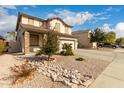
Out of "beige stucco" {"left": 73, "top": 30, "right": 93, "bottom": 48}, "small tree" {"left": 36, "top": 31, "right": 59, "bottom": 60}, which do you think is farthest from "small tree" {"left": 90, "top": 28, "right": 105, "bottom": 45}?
"small tree" {"left": 36, "top": 31, "right": 59, "bottom": 60}

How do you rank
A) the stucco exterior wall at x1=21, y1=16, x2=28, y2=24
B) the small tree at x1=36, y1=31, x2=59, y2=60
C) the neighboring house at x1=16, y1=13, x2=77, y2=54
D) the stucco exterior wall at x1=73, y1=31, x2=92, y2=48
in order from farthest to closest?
1. the stucco exterior wall at x1=73, y1=31, x2=92, y2=48
2. the stucco exterior wall at x1=21, y1=16, x2=28, y2=24
3. the neighboring house at x1=16, y1=13, x2=77, y2=54
4. the small tree at x1=36, y1=31, x2=59, y2=60

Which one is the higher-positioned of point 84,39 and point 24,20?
point 24,20

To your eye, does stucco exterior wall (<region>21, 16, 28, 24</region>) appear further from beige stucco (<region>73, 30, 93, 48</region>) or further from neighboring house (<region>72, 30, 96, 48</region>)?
beige stucco (<region>73, 30, 93, 48</region>)

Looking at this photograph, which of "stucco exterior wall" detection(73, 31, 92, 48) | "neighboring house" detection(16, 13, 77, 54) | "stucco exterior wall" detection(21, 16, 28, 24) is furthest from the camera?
"stucco exterior wall" detection(73, 31, 92, 48)

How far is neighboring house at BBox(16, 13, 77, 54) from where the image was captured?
1421 centimetres

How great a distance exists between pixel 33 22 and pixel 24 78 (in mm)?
14916

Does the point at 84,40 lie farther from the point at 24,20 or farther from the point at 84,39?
the point at 24,20

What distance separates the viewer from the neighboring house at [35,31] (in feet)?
46.6

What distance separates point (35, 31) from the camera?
14.9 m

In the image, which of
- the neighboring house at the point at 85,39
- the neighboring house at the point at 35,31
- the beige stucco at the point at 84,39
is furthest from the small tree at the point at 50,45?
the beige stucco at the point at 84,39

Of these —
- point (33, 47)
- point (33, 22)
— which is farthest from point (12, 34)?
point (33, 47)

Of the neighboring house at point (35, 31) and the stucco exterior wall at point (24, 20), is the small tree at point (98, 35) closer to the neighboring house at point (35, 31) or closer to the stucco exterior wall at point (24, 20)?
the neighboring house at point (35, 31)

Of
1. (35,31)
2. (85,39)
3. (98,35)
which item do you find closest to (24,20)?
(35,31)
